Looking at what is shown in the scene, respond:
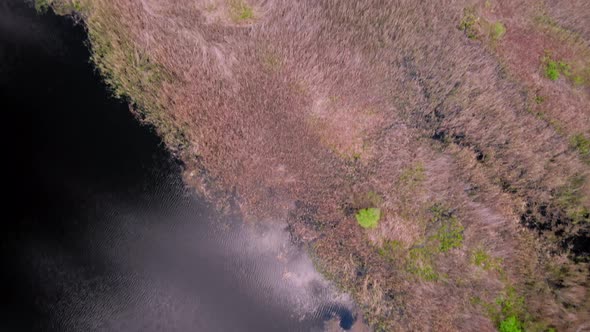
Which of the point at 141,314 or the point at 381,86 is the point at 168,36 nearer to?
the point at 381,86

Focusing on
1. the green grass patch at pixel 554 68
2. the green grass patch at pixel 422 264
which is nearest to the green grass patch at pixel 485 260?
the green grass patch at pixel 422 264

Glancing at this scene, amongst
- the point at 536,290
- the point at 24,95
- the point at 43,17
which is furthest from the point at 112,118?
the point at 536,290

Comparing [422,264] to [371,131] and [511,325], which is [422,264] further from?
[371,131]

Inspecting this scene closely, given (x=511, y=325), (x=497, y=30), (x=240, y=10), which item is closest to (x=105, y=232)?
(x=240, y=10)

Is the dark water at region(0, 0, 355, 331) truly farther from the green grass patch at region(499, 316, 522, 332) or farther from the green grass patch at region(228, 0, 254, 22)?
the green grass patch at region(228, 0, 254, 22)

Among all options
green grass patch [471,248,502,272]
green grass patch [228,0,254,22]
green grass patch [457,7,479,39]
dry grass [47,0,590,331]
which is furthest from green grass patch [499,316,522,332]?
green grass patch [228,0,254,22]

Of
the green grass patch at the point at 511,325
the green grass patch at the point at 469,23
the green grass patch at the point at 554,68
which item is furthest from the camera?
the green grass patch at the point at 554,68

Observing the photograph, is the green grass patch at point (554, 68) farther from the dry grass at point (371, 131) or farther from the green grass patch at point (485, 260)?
the green grass patch at point (485, 260)

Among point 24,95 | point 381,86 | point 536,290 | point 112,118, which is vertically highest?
point 381,86
